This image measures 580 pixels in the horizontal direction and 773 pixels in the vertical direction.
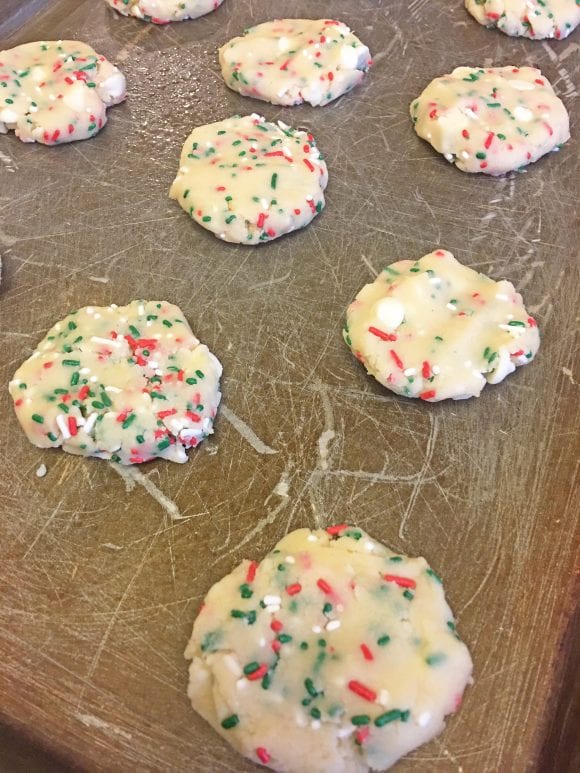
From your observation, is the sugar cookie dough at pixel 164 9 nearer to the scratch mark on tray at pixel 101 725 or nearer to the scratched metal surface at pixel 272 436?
the scratched metal surface at pixel 272 436

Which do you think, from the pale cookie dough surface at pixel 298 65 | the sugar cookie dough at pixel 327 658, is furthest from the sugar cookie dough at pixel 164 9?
the sugar cookie dough at pixel 327 658

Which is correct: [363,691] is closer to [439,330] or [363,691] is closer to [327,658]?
[327,658]

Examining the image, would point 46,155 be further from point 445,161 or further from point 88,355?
point 445,161

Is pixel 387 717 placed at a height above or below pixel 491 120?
below

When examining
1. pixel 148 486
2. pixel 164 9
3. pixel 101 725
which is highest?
pixel 164 9

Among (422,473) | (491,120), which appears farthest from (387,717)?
(491,120)

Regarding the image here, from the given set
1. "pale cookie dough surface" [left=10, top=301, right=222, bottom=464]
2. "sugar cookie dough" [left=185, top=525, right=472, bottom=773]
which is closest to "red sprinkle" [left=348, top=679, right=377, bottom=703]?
"sugar cookie dough" [left=185, top=525, right=472, bottom=773]

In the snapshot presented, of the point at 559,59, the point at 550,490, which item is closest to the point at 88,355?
the point at 550,490
